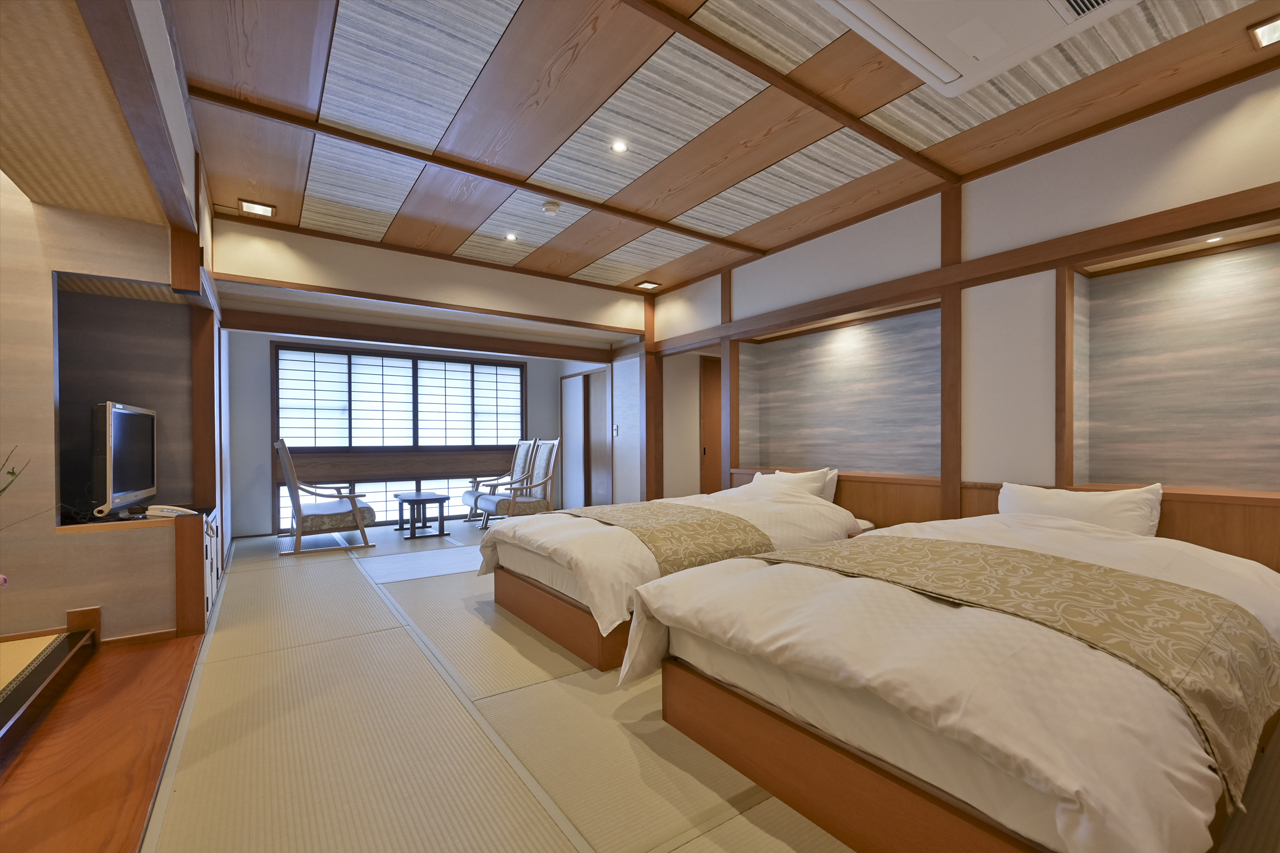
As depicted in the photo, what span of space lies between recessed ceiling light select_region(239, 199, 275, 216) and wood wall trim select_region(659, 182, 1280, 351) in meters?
3.95

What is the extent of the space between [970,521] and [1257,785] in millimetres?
1268

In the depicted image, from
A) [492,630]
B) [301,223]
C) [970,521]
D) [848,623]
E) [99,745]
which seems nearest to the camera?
[848,623]

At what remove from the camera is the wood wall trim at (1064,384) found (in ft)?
9.85

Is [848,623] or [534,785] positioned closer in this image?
[848,623]

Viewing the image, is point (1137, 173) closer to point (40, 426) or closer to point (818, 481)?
point (818, 481)

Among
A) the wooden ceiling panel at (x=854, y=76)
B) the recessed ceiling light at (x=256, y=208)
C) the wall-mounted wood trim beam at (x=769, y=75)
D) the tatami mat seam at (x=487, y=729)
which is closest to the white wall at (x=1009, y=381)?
the wall-mounted wood trim beam at (x=769, y=75)

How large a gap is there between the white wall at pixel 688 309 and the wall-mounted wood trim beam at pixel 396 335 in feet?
3.39

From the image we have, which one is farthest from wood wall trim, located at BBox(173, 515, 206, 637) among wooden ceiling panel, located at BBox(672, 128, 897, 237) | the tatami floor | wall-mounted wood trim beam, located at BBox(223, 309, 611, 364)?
wooden ceiling panel, located at BBox(672, 128, 897, 237)

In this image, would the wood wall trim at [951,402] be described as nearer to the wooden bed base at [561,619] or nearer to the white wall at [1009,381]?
the white wall at [1009,381]

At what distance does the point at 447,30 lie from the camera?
7.20ft

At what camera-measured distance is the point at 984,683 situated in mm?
1195

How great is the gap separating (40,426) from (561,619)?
2729 millimetres

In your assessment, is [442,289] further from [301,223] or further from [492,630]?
[492,630]

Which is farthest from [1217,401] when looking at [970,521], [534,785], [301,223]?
[301,223]
